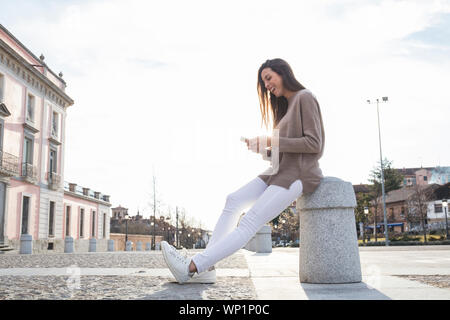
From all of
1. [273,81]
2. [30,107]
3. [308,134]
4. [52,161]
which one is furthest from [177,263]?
[52,161]

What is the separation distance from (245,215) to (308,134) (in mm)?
716

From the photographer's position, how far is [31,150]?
24.1 metres

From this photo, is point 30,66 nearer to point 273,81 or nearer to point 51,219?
point 51,219

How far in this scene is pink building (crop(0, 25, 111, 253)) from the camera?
834 inches

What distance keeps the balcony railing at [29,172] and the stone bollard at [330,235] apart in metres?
22.9

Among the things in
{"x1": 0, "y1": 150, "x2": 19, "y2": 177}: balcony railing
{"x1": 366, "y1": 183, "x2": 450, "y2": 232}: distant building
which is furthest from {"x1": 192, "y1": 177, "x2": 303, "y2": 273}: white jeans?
{"x1": 366, "y1": 183, "x2": 450, "y2": 232}: distant building

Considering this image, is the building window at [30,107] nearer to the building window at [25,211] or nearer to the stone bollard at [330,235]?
the building window at [25,211]

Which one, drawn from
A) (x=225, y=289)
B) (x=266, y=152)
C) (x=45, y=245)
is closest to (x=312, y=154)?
(x=266, y=152)

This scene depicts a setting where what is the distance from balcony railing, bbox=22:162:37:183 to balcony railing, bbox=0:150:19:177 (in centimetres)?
75

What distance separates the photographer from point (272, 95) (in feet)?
11.1

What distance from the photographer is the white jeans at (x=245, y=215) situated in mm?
2701

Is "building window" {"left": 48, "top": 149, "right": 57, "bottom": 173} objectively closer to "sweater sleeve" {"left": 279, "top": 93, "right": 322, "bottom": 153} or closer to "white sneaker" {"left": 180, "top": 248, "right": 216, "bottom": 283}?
"white sneaker" {"left": 180, "top": 248, "right": 216, "bottom": 283}
